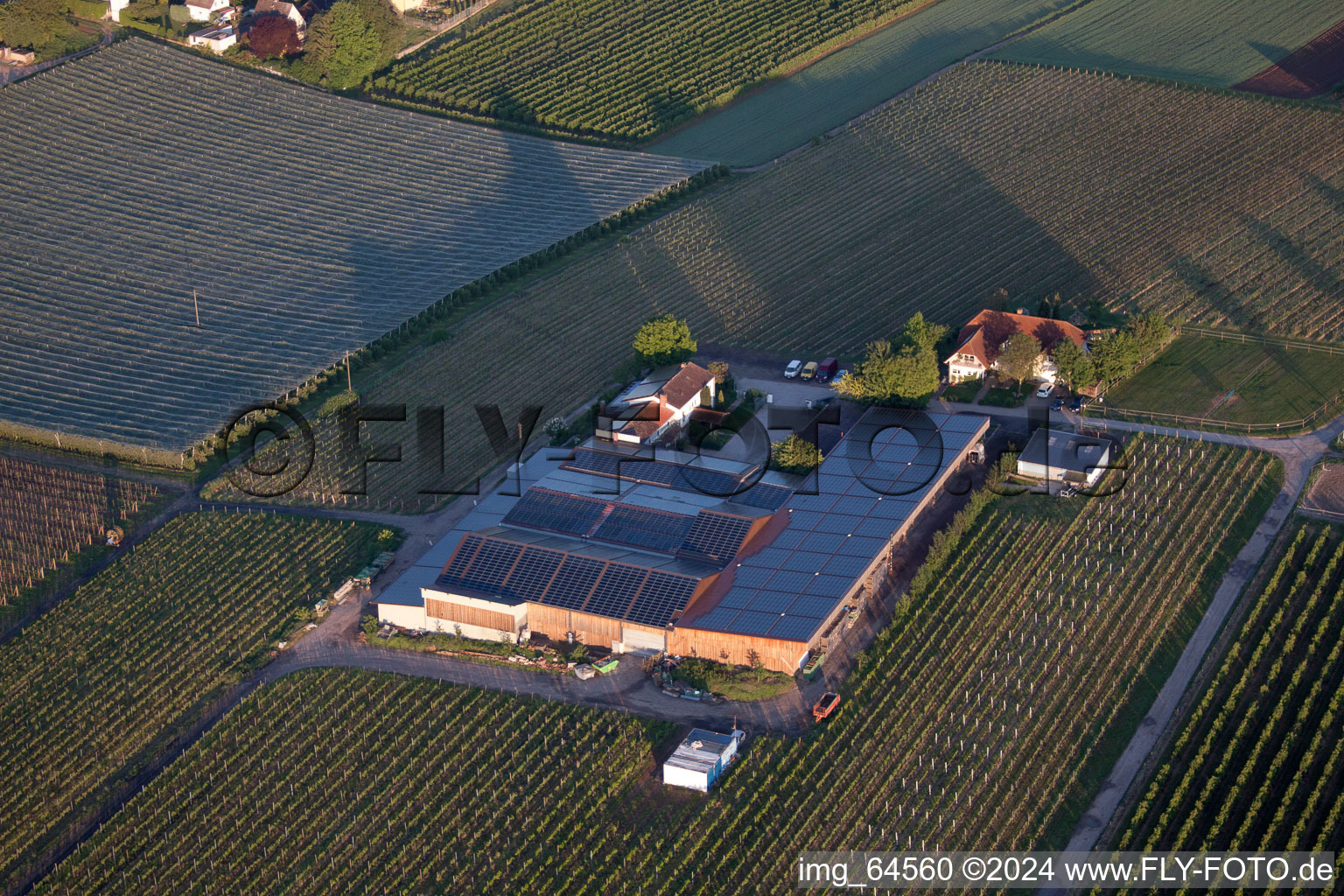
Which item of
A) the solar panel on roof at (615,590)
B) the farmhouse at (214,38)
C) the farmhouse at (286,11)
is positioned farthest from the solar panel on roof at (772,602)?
the farmhouse at (214,38)

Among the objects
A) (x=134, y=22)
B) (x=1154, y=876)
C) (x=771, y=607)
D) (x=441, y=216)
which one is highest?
(x=134, y=22)

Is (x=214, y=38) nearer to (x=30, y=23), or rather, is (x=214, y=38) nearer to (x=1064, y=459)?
(x=30, y=23)

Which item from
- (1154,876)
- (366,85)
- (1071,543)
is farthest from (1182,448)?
(366,85)

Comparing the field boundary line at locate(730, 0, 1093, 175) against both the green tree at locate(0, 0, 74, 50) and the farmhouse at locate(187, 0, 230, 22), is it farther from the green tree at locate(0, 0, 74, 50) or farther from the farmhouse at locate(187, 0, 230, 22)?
the green tree at locate(0, 0, 74, 50)

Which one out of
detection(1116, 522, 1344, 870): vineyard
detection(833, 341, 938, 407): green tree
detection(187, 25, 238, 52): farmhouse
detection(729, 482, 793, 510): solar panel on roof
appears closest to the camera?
detection(1116, 522, 1344, 870): vineyard

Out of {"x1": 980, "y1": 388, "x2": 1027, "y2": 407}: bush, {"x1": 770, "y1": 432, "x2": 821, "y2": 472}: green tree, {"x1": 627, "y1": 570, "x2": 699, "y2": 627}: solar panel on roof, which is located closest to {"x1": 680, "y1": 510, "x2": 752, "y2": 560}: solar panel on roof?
{"x1": 627, "y1": 570, "x2": 699, "y2": 627}: solar panel on roof

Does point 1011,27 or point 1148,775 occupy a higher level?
point 1011,27

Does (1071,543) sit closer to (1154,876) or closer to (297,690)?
(1154,876)
